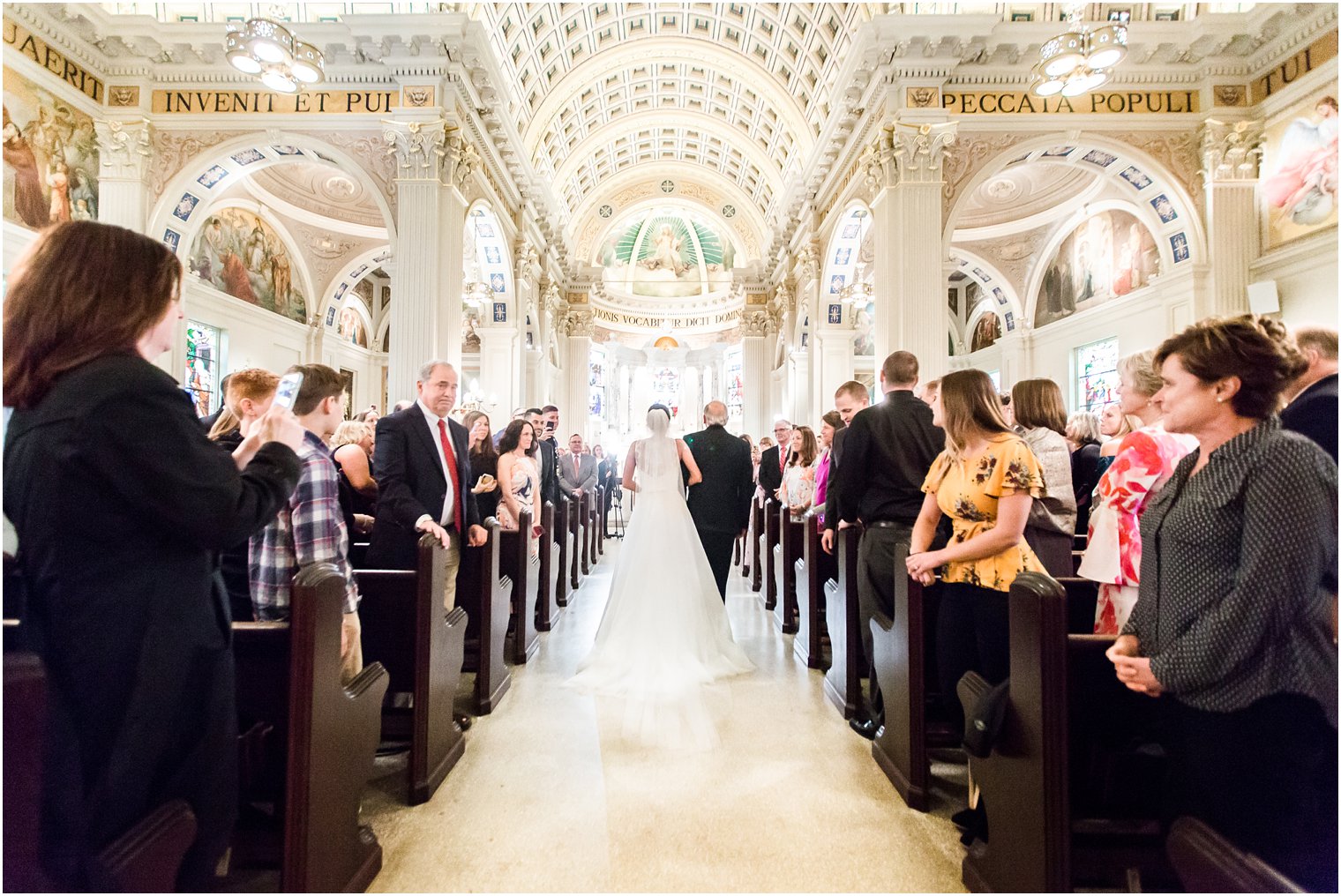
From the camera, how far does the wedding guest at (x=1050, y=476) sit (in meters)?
3.23

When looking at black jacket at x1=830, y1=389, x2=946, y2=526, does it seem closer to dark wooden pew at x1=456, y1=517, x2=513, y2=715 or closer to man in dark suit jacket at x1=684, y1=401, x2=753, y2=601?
man in dark suit jacket at x1=684, y1=401, x2=753, y2=601

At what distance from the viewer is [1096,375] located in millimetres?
13914

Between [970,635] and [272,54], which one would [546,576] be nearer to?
[970,635]

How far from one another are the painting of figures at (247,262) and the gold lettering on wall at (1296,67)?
18.2 metres

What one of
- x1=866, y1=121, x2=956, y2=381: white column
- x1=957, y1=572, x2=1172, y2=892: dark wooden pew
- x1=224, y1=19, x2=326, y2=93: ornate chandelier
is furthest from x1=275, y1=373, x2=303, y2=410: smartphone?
x1=866, y1=121, x2=956, y2=381: white column

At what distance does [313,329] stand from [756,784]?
58.3ft

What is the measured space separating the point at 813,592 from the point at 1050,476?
1795mm

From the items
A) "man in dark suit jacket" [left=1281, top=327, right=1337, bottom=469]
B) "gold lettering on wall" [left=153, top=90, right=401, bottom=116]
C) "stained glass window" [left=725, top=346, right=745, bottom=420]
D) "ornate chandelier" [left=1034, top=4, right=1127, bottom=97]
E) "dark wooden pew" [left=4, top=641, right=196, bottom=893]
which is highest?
"gold lettering on wall" [left=153, top=90, right=401, bottom=116]

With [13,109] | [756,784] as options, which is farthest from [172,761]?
[13,109]

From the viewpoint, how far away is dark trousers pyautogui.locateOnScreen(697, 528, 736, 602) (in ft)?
18.1

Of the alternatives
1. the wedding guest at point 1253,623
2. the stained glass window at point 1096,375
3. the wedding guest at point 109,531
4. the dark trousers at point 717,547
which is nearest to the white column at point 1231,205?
the stained glass window at point 1096,375

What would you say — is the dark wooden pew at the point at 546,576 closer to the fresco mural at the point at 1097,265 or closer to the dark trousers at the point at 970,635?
the dark trousers at the point at 970,635

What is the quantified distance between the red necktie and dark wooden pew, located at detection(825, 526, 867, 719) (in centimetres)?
223

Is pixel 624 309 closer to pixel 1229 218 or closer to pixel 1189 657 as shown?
pixel 1229 218
